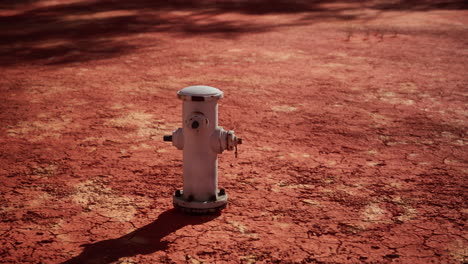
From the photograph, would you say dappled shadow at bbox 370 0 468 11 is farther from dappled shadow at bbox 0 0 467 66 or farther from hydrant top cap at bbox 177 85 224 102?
hydrant top cap at bbox 177 85 224 102

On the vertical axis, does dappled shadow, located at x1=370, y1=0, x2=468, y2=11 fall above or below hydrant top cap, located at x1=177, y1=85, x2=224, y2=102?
above

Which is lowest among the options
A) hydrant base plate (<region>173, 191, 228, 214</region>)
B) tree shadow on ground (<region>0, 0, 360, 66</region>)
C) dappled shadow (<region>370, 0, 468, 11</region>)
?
hydrant base plate (<region>173, 191, 228, 214</region>)

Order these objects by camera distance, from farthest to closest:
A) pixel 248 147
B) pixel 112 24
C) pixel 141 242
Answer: pixel 112 24 → pixel 248 147 → pixel 141 242

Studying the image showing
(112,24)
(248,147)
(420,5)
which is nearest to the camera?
(248,147)

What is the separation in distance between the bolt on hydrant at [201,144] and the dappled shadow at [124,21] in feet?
15.2

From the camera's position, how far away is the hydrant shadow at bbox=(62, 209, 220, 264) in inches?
102

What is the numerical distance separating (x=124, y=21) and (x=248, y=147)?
710cm

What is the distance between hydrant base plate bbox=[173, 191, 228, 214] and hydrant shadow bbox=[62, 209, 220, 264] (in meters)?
0.04

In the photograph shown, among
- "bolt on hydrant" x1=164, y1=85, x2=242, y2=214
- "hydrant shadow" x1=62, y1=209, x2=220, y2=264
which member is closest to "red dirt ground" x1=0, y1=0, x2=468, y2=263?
"hydrant shadow" x1=62, y1=209, x2=220, y2=264

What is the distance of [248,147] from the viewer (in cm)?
418

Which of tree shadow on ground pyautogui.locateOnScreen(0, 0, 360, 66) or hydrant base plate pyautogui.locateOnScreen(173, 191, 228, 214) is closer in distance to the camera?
hydrant base plate pyautogui.locateOnScreen(173, 191, 228, 214)

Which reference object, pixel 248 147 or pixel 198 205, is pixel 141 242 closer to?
pixel 198 205

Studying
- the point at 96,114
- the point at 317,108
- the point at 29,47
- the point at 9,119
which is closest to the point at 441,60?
the point at 317,108

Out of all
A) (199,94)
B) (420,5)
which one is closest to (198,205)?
(199,94)
